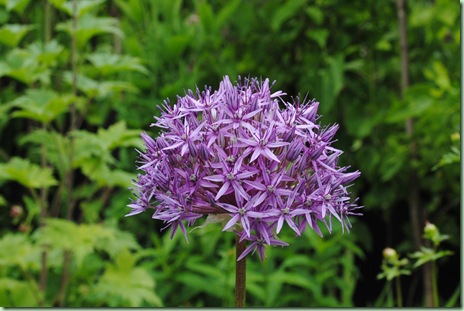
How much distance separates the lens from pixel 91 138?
223 centimetres

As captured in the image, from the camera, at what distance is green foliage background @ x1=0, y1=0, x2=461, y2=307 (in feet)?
7.63

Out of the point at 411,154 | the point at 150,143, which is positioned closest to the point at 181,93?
the point at 411,154

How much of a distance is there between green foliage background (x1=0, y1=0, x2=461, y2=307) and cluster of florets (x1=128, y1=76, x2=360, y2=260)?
105cm

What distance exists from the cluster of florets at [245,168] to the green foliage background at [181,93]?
3.44 feet

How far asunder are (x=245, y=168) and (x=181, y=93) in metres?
1.79

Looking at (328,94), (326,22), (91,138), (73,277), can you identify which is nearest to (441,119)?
(328,94)

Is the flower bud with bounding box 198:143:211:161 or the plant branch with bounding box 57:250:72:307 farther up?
the flower bud with bounding box 198:143:211:161

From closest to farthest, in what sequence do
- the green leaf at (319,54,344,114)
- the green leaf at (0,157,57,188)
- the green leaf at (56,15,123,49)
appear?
the green leaf at (0,157,57,188) → the green leaf at (56,15,123,49) → the green leaf at (319,54,344,114)

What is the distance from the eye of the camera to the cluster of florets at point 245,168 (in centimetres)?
108

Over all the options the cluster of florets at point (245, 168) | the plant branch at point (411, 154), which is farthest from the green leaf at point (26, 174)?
the plant branch at point (411, 154)

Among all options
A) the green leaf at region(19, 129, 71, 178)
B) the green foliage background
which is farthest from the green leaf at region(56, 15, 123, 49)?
the green leaf at region(19, 129, 71, 178)

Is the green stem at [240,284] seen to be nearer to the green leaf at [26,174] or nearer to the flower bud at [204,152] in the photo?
the flower bud at [204,152]

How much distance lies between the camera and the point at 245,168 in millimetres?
1104

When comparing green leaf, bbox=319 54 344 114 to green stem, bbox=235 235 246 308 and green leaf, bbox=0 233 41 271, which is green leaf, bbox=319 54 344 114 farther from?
green stem, bbox=235 235 246 308
